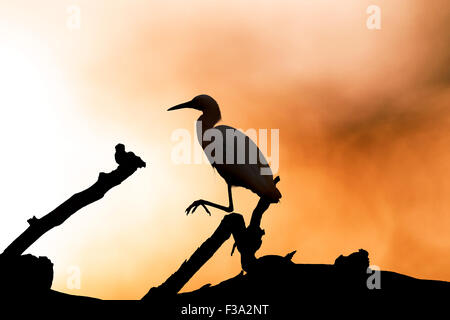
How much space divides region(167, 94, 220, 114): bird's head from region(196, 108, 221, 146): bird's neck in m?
0.07

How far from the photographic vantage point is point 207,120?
35.7ft

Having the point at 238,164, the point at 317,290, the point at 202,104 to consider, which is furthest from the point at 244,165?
the point at 317,290

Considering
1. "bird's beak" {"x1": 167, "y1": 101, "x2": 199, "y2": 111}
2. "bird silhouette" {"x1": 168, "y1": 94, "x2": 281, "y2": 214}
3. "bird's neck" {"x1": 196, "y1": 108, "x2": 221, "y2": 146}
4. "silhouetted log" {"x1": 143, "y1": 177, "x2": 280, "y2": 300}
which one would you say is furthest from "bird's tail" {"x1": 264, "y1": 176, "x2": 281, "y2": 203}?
"bird's beak" {"x1": 167, "y1": 101, "x2": 199, "y2": 111}

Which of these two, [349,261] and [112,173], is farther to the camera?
[349,261]

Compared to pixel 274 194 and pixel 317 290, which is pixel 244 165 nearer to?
pixel 274 194

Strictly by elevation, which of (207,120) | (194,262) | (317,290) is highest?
(207,120)

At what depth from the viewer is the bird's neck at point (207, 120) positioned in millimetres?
10852

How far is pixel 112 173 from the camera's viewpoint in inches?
219

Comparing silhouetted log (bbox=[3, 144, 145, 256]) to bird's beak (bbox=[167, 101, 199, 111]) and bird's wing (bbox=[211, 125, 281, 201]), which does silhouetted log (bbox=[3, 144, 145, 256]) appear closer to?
bird's wing (bbox=[211, 125, 281, 201])

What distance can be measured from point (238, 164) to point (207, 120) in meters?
2.12

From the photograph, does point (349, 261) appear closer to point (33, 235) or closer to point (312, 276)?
point (312, 276)
